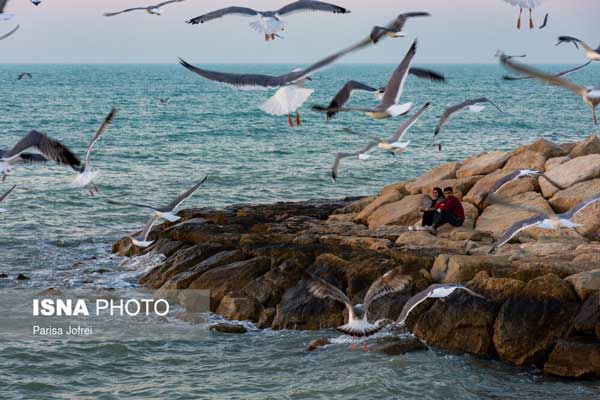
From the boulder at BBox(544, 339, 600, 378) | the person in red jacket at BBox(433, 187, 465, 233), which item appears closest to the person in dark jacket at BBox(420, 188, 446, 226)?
the person in red jacket at BBox(433, 187, 465, 233)

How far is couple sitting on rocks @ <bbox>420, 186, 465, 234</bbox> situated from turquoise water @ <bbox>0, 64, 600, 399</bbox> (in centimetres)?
423

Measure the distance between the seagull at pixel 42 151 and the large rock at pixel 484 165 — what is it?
12.0 meters

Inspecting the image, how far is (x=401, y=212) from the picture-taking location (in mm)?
20188

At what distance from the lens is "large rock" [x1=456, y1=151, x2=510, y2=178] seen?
71.5 ft

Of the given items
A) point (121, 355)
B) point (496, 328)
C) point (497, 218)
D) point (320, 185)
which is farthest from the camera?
point (320, 185)

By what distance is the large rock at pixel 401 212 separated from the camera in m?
20.0

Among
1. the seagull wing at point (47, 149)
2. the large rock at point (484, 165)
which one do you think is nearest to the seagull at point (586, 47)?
the seagull wing at point (47, 149)

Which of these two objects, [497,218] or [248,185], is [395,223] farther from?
[248,185]

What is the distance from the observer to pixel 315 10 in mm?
11844

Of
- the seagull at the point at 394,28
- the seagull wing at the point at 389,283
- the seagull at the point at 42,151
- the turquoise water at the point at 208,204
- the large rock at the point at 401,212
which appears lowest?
the turquoise water at the point at 208,204

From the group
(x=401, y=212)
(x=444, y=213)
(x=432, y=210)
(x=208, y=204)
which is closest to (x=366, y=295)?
(x=444, y=213)

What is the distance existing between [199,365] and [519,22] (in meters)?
7.20

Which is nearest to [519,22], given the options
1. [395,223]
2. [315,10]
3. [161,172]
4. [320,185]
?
[315,10]

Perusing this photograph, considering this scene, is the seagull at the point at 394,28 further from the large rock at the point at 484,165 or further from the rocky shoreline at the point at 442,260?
the large rock at the point at 484,165
